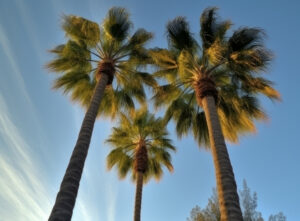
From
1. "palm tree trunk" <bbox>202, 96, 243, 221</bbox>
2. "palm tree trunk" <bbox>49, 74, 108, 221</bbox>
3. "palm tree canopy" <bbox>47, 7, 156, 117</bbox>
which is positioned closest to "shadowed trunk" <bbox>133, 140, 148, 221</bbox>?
"palm tree canopy" <bbox>47, 7, 156, 117</bbox>

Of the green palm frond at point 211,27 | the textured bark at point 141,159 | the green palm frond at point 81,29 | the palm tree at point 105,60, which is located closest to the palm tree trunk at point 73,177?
the palm tree at point 105,60

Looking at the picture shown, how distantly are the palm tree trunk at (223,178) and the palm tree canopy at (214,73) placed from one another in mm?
2459

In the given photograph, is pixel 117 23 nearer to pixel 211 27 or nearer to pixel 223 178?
pixel 211 27

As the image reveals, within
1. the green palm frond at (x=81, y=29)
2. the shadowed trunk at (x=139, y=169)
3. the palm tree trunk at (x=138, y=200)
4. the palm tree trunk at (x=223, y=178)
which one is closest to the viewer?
the palm tree trunk at (x=223, y=178)

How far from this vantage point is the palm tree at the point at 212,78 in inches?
406

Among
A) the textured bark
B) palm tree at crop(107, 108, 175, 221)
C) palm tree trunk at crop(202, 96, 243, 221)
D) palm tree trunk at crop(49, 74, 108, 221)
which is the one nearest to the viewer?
palm tree trunk at crop(49, 74, 108, 221)

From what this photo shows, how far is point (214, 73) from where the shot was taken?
11.9 meters

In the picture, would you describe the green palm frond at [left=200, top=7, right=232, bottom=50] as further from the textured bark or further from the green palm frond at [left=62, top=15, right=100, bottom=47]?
the textured bark

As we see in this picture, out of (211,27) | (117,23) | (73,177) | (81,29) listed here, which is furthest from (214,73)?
(73,177)

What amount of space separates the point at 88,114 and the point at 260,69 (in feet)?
22.9

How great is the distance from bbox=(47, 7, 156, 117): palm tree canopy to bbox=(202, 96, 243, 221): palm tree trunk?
5067 mm

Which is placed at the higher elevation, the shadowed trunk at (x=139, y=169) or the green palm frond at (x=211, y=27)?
the green palm frond at (x=211, y=27)

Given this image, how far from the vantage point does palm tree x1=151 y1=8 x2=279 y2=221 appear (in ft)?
33.9

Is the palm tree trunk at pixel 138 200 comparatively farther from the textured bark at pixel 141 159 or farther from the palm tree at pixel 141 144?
the palm tree at pixel 141 144
